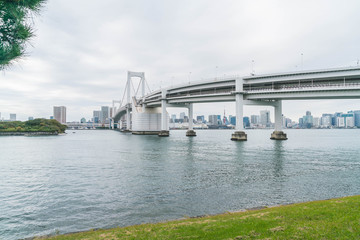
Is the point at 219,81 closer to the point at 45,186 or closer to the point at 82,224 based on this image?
the point at 45,186

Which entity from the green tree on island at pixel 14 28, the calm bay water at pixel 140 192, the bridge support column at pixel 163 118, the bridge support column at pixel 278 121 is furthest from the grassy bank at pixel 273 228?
the bridge support column at pixel 163 118

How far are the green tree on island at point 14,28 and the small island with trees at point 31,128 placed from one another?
5131 inches

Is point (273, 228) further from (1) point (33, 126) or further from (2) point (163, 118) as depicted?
(1) point (33, 126)

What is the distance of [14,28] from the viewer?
7.38 meters

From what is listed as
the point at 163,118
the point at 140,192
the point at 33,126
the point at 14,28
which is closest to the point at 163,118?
the point at 163,118

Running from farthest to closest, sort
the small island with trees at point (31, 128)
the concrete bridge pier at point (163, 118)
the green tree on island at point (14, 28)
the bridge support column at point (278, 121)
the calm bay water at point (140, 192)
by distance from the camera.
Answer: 1. the small island with trees at point (31, 128)
2. the concrete bridge pier at point (163, 118)
3. the bridge support column at point (278, 121)
4. the calm bay water at point (140, 192)
5. the green tree on island at point (14, 28)

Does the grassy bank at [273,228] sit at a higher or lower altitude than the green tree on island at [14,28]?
lower

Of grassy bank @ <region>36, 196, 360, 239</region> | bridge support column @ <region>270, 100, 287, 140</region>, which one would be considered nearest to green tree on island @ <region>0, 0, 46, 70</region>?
grassy bank @ <region>36, 196, 360, 239</region>

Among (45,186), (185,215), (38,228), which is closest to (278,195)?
(185,215)

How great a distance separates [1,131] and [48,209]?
5254 inches

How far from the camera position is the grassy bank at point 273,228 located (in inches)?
278

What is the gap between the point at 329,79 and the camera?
52.6 metres

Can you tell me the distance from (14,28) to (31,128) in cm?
13750

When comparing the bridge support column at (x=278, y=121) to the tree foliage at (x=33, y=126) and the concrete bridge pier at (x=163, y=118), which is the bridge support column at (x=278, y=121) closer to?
the concrete bridge pier at (x=163, y=118)
